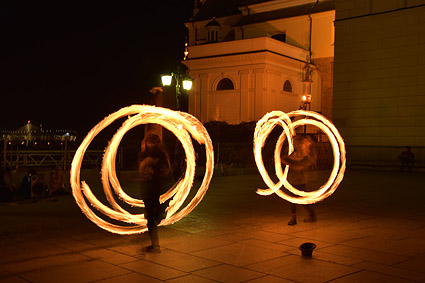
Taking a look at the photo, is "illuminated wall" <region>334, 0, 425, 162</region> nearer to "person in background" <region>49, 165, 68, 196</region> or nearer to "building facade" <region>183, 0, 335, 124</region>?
"building facade" <region>183, 0, 335, 124</region>

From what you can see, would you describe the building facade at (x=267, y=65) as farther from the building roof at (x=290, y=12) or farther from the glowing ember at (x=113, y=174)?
the glowing ember at (x=113, y=174)

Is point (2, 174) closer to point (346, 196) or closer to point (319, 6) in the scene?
point (346, 196)

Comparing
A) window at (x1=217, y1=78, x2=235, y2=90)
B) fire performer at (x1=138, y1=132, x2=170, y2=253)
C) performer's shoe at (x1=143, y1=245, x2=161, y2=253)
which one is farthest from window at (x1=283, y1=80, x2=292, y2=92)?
performer's shoe at (x1=143, y1=245, x2=161, y2=253)

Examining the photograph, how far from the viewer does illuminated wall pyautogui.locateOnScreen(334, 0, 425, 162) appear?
94.5 feet

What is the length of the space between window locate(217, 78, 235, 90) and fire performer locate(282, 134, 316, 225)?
38.5 m

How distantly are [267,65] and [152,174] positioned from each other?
4003 cm

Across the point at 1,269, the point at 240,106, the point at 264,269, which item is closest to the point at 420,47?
the point at 240,106

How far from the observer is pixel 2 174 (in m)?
14.8

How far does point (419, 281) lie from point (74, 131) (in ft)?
294

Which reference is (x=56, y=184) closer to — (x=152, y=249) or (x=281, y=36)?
(x=152, y=249)

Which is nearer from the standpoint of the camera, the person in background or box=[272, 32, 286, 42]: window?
the person in background

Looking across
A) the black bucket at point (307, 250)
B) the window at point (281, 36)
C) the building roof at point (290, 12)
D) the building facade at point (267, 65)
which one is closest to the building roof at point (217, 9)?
the building roof at point (290, 12)

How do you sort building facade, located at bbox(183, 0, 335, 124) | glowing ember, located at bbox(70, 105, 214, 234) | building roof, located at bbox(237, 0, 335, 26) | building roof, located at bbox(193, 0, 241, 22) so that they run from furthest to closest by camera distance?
1. building roof, located at bbox(193, 0, 241, 22)
2. building roof, located at bbox(237, 0, 335, 26)
3. building facade, located at bbox(183, 0, 335, 124)
4. glowing ember, located at bbox(70, 105, 214, 234)

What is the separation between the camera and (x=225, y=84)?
165 feet
